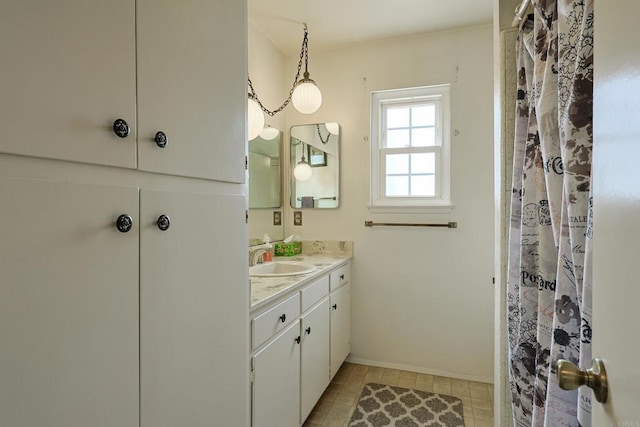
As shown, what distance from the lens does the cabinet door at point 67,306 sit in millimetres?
526

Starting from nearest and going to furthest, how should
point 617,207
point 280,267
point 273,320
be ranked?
1. point 617,207
2. point 273,320
3. point 280,267

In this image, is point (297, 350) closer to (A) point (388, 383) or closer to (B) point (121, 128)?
(A) point (388, 383)

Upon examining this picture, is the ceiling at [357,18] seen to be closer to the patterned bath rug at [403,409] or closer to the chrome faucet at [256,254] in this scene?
the chrome faucet at [256,254]

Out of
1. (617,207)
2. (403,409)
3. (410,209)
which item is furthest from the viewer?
(410,209)

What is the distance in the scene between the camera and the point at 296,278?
5.77 ft

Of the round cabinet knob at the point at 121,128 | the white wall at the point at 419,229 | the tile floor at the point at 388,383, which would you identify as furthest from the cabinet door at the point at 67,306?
the white wall at the point at 419,229

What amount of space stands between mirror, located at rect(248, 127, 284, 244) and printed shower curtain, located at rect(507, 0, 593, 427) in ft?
5.40

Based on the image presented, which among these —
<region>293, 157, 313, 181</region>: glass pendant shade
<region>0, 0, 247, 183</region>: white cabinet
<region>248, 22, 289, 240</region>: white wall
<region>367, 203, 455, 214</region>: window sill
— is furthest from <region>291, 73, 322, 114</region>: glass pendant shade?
<region>0, 0, 247, 183</region>: white cabinet

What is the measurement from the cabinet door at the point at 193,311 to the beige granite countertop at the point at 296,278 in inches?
10.4

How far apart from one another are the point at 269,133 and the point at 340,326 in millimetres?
1554

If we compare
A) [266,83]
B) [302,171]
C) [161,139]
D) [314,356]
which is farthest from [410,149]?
[161,139]

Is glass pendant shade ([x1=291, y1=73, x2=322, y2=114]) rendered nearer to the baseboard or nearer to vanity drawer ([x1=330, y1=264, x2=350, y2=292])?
vanity drawer ([x1=330, y1=264, x2=350, y2=292])

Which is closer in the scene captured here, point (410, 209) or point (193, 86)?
point (193, 86)

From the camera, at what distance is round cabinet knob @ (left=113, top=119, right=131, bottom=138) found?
0.67m
